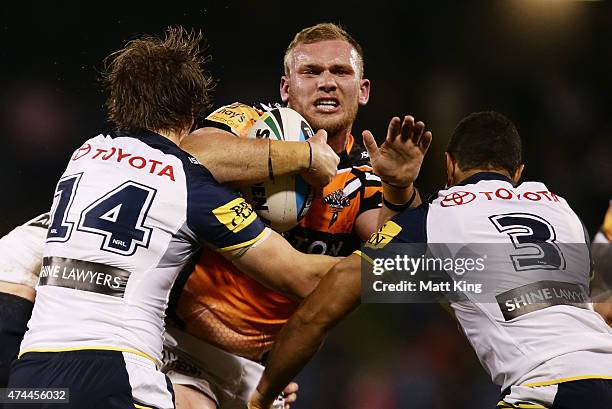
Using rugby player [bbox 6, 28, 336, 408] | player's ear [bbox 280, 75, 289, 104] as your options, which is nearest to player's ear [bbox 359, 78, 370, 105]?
player's ear [bbox 280, 75, 289, 104]

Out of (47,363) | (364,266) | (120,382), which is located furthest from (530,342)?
(47,363)

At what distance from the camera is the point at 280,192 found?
11.5ft

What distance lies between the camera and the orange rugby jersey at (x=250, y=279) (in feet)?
12.6

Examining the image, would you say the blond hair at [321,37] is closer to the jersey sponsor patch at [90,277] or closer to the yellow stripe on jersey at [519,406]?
the jersey sponsor patch at [90,277]

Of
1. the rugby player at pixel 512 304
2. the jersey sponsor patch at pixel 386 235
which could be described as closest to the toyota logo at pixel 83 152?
the rugby player at pixel 512 304

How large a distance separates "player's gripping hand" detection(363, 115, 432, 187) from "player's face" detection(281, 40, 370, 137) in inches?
25.3

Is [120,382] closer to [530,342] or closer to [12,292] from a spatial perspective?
[12,292]

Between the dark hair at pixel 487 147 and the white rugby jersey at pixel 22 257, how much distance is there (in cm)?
198

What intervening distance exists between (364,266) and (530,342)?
2.43 feet

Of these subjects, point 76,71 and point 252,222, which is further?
point 76,71

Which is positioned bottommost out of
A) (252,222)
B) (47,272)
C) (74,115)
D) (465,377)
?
(465,377)

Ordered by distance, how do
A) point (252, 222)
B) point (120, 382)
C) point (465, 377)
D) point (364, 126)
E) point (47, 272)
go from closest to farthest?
point (120, 382) → point (47, 272) → point (252, 222) → point (465, 377) → point (364, 126)

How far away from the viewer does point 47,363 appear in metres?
2.78

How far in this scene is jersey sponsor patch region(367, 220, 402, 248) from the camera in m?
3.31
